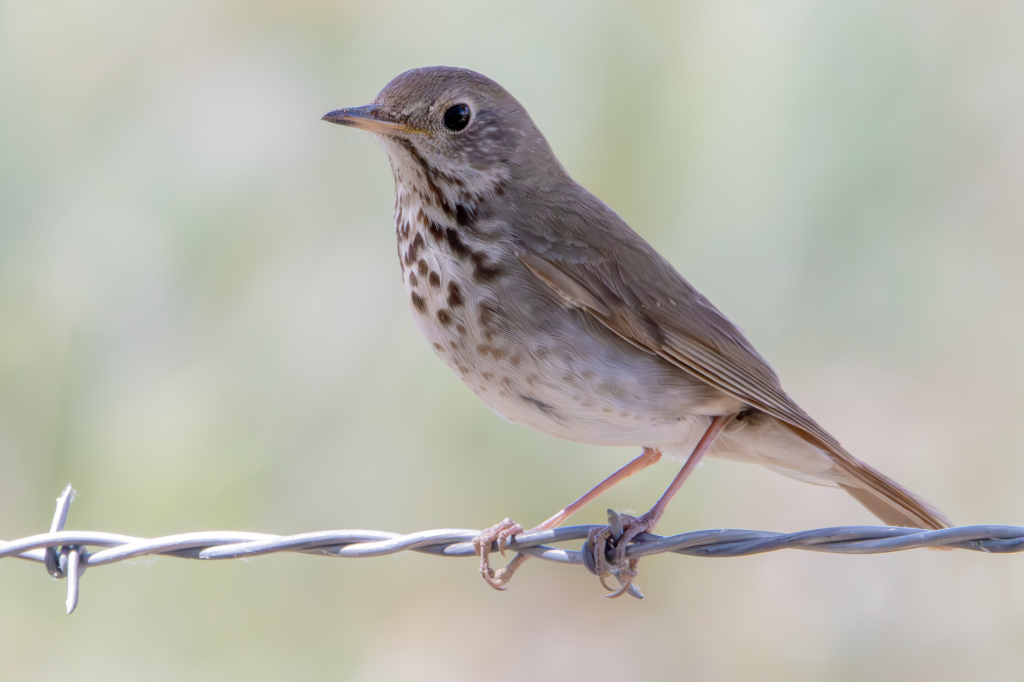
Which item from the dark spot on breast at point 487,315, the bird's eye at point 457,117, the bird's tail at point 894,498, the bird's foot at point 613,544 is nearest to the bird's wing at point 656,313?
the bird's tail at point 894,498

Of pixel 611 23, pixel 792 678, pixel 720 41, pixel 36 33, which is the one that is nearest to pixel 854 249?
pixel 720 41

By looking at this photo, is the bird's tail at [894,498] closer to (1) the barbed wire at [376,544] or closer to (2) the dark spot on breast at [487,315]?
(1) the barbed wire at [376,544]

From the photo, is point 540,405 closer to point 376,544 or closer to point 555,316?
point 555,316

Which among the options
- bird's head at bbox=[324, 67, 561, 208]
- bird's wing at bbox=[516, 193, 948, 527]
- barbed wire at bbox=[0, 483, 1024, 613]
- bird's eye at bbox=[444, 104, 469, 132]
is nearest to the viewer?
barbed wire at bbox=[0, 483, 1024, 613]

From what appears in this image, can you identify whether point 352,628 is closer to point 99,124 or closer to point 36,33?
point 99,124

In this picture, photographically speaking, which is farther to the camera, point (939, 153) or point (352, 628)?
point (939, 153)

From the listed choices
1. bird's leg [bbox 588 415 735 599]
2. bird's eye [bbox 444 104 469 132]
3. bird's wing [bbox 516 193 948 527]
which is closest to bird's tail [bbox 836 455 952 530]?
bird's wing [bbox 516 193 948 527]

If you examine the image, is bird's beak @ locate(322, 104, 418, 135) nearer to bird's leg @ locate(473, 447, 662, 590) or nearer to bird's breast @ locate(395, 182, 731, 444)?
bird's breast @ locate(395, 182, 731, 444)
